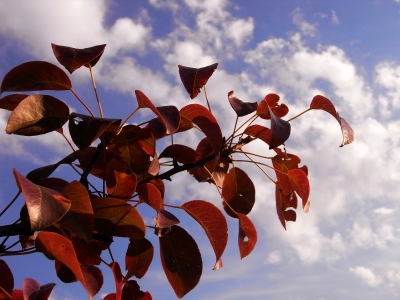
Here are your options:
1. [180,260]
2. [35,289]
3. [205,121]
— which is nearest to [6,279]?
[35,289]

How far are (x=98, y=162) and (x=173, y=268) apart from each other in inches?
11.0

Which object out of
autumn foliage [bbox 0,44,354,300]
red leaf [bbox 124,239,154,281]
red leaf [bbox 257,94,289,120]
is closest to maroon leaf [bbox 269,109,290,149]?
autumn foliage [bbox 0,44,354,300]

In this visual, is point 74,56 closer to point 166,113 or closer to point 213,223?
point 166,113

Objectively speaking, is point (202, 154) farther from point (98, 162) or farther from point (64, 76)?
point (64, 76)

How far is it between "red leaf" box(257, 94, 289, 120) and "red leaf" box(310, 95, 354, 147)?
8cm

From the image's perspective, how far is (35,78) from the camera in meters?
0.99

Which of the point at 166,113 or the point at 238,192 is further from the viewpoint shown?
the point at 238,192

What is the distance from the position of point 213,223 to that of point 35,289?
381 millimetres

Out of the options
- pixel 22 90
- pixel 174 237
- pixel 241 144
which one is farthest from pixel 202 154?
pixel 22 90

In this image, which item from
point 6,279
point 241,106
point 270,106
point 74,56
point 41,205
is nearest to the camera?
point 41,205

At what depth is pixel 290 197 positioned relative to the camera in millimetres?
1246

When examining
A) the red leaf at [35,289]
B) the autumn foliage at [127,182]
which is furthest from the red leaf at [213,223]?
the red leaf at [35,289]

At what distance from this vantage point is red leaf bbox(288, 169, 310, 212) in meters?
1.13

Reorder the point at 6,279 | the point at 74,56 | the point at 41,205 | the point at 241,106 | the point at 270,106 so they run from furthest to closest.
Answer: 1. the point at 270,106
2. the point at 241,106
3. the point at 74,56
4. the point at 6,279
5. the point at 41,205
